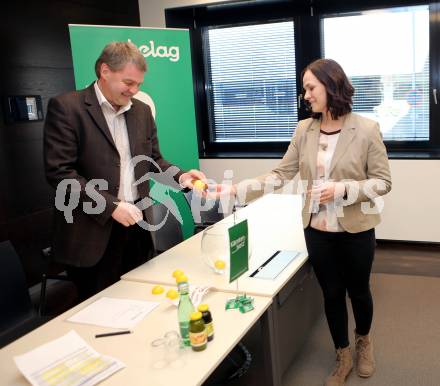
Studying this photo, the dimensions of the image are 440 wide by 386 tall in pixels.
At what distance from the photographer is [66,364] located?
1.54 m

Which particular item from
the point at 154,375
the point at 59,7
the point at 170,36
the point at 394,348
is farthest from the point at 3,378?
the point at 59,7

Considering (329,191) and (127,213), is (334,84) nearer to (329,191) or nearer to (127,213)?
(329,191)

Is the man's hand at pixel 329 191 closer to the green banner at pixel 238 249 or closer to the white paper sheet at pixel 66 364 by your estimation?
the green banner at pixel 238 249

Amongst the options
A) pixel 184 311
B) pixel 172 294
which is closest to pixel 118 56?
pixel 172 294

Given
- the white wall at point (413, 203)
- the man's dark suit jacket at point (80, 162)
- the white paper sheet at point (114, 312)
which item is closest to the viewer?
the white paper sheet at point (114, 312)

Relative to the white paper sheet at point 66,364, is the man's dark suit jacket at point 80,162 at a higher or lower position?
higher

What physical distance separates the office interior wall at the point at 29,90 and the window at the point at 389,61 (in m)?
2.68

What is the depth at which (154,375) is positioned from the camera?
4.86ft

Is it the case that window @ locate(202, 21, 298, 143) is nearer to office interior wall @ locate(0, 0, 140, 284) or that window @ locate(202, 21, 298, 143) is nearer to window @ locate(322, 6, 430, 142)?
window @ locate(322, 6, 430, 142)

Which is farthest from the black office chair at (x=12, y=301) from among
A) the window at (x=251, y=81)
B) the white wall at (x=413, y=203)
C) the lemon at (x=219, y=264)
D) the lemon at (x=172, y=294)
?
the window at (x=251, y=81)

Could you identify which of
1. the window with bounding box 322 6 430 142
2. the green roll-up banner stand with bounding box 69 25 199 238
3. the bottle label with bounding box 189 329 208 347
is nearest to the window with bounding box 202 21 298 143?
the window with bounding box 322 6 430 142

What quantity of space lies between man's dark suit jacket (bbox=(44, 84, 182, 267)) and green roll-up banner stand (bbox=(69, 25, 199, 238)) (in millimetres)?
1597

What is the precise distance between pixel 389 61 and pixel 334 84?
2.90 m

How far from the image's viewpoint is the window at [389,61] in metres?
4.62
